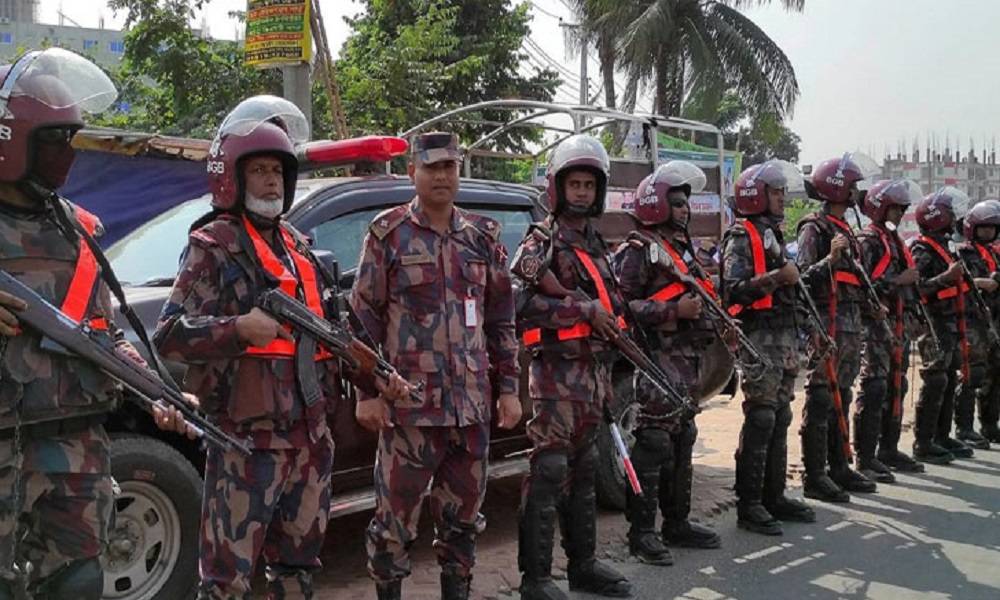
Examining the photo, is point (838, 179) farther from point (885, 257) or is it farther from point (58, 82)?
point (58, 82)

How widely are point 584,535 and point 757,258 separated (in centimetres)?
219

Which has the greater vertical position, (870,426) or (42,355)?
(42,355)

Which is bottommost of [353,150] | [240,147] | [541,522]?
[541,522]

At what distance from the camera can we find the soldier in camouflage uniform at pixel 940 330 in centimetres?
830

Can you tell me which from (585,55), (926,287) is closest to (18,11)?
(585,55)

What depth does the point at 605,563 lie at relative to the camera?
546 centimetres

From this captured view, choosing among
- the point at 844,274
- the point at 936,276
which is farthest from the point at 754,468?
the point at 936,276

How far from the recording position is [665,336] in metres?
5.62

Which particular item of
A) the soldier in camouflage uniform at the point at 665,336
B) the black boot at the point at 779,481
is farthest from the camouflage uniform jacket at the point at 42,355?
the black boot at the point at 779,481

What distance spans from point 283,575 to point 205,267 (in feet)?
3.67

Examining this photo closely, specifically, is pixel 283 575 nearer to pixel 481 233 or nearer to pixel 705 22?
pixel 481 233

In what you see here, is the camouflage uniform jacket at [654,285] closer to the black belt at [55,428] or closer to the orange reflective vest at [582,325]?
the orange reflective vest at [582,325]

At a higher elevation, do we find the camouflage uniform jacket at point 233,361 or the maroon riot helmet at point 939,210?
the maroon riot helmet at point 939,210

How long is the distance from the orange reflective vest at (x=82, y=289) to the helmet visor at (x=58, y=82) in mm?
377
